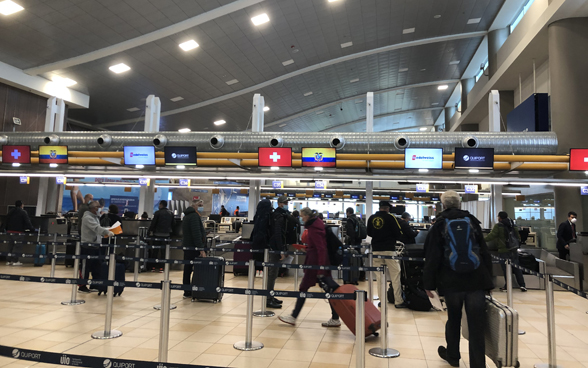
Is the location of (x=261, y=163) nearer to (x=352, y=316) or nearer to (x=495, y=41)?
(x=352, y=316)

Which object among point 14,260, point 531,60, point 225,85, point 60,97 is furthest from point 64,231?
point 531,60

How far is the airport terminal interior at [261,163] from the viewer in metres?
4.47

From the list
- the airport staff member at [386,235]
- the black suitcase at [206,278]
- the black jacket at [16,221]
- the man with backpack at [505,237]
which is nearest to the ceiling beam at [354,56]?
the black jacket at [16,221]

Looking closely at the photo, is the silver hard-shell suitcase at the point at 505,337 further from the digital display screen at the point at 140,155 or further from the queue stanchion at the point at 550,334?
the digital display screen at the point at 140,155

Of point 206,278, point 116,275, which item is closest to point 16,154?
point 116,275

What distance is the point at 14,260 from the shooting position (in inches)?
437

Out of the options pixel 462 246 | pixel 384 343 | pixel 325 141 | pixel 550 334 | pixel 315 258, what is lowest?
pixel 384 343

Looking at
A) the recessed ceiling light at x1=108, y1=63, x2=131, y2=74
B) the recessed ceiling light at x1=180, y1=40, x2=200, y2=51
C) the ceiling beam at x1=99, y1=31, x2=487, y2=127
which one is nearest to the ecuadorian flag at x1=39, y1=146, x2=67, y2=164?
the recessed ceiling light at x1=108, y1=63, x2=131, y2=74

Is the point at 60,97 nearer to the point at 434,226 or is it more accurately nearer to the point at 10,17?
the point at 10,17

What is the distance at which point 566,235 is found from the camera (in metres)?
9.48

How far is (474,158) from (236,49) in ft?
28.5

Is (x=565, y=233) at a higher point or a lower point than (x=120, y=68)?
lower

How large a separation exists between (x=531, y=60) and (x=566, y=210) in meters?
5.25

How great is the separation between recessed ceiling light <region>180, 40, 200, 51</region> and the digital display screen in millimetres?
3949
